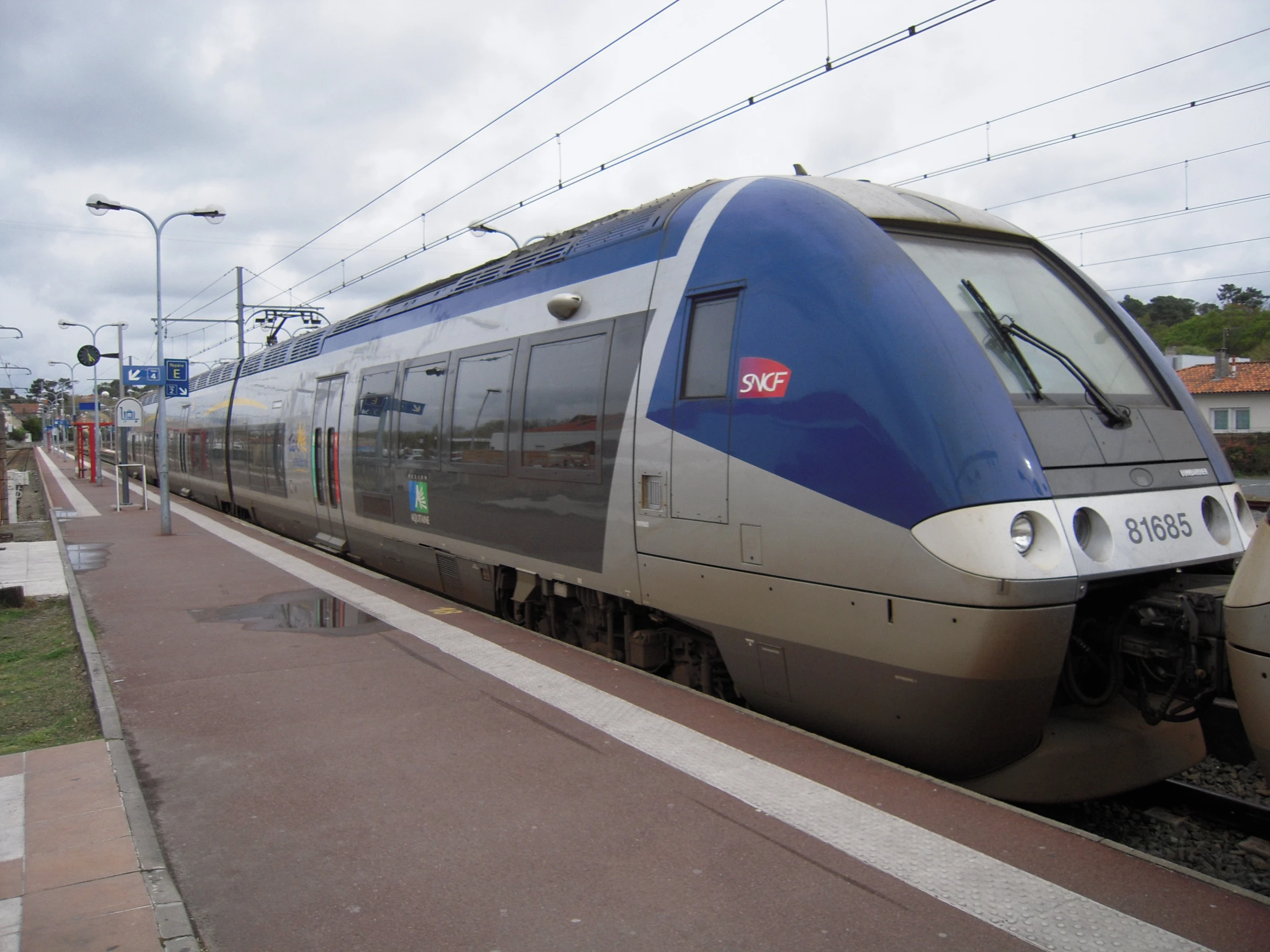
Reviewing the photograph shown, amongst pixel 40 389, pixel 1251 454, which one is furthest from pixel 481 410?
pixel 40 389

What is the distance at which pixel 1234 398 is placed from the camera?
3994 cm

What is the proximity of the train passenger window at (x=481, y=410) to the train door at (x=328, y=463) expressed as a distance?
13.1 ft

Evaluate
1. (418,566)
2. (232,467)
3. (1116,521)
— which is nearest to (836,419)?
(1116,521)

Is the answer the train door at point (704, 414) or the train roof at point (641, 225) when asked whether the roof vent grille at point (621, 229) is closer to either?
the train roof at point (641, 225)

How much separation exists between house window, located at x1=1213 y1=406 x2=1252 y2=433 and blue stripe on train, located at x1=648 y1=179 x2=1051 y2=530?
4211cm

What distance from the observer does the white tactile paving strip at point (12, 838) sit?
2.94m

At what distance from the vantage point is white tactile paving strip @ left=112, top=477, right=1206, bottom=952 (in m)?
2.95

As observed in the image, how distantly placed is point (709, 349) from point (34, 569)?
10.7 meters

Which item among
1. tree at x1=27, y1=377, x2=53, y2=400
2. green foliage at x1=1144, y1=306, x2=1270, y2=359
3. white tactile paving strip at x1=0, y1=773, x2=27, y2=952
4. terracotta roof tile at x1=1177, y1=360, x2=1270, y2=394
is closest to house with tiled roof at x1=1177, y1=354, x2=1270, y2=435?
terracotta roof tile at x1=1177, y1=360, x2=1270, y2=394

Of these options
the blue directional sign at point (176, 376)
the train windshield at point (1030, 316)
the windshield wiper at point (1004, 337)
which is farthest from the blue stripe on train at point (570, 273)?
the blue directional sign at point (176, 376)

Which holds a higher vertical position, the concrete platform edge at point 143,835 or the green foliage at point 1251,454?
the green foliage at point 1251,454

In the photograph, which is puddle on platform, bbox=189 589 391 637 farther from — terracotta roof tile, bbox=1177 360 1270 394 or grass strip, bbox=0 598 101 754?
terracotta roof tile, bbox=1177 360 1270 394

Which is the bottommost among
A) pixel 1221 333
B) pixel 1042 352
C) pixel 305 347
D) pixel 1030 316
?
pixel 1042 352

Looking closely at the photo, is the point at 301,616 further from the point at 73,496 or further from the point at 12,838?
the point at 73,496
